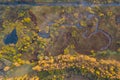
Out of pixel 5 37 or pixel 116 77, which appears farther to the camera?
pixel 5 37

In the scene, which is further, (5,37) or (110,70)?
(5,37)

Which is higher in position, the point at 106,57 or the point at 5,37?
the point at 5,37

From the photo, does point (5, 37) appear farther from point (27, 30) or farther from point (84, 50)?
point (84, 50)

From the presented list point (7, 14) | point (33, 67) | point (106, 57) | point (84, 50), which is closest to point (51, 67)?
point (33, 67)

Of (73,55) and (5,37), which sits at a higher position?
(5,37)

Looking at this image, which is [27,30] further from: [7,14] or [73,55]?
[73,55]

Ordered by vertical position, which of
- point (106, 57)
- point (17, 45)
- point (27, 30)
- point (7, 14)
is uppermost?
point (7, 14)

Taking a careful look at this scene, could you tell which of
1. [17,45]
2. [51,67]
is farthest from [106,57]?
[17,45]

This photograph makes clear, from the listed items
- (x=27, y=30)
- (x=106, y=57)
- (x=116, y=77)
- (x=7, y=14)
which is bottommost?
(x=116, y=77)

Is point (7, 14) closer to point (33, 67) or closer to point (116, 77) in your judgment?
point (33, 67)
